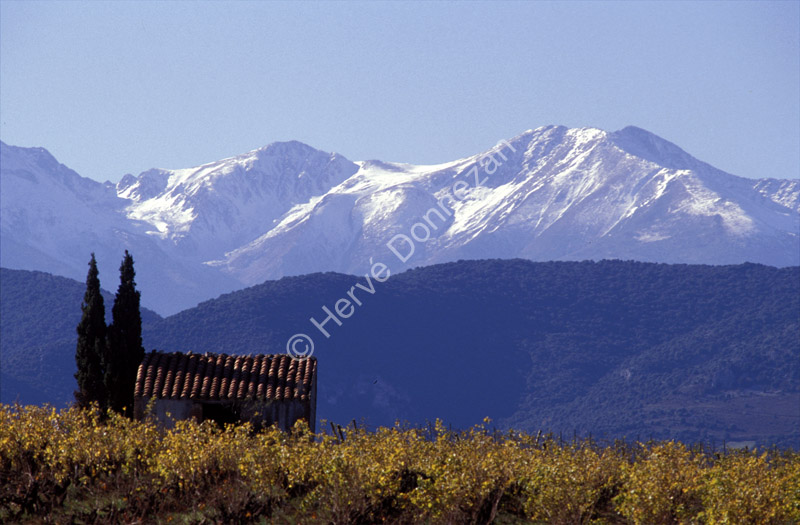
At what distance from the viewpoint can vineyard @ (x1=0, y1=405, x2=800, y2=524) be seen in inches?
869

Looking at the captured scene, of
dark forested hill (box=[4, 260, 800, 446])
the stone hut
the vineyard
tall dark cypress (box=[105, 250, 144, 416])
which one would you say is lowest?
dark forested hill (box=[4, 260, 800, 446])

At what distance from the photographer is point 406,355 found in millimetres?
198000

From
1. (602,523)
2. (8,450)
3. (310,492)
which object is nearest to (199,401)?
(8,450)

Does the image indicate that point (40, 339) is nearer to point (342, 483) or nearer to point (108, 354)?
point (108, 354)

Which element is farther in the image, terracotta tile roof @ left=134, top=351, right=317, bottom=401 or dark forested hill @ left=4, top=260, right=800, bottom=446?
dark forested hill @ left=4, top=260, right=800, bottom=446

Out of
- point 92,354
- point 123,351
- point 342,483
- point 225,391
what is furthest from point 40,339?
point 342,483

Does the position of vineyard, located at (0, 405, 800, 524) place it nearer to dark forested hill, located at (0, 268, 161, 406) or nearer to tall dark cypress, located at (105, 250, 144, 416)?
tall dark cypress, located at (105, 250, 144, 416)

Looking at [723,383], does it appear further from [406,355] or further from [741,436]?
[406,355]

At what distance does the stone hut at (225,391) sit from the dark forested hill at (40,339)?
103747mm

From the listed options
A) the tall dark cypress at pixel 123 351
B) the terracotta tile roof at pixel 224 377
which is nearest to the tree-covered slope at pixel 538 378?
the tall dark cypress at pixel 123 351

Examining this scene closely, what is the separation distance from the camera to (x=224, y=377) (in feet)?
121

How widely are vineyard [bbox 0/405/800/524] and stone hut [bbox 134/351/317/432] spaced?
404 inches

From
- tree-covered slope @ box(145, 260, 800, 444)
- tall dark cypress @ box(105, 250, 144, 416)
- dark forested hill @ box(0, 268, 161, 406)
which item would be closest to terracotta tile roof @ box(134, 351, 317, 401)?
tall dark cypress @ box(105, 250, 144, 416)

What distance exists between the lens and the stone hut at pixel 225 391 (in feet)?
118
